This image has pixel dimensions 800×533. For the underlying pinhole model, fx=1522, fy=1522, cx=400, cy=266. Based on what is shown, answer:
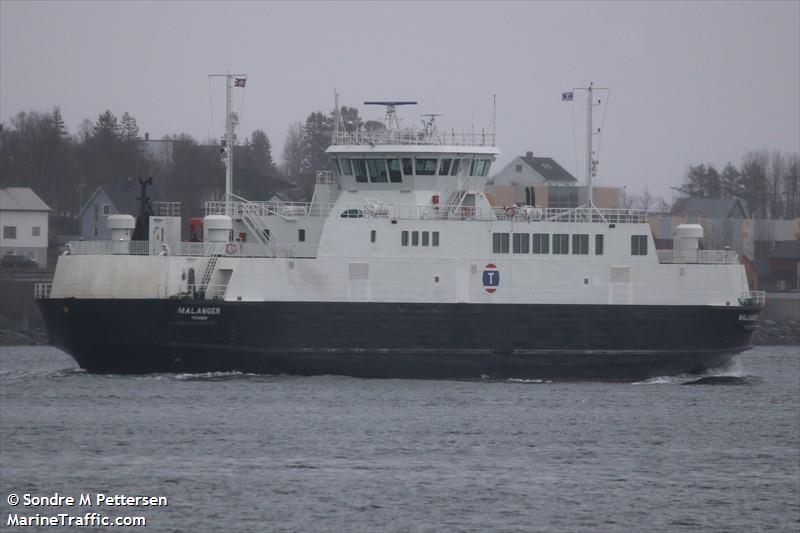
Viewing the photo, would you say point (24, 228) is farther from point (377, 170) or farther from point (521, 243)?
point (521, 243)

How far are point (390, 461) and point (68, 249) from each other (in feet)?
47.7

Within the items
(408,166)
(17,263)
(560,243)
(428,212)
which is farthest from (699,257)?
(17,263)

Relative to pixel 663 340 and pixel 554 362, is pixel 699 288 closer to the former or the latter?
pixel 663 340

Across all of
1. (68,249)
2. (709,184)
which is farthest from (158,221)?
(709,184)

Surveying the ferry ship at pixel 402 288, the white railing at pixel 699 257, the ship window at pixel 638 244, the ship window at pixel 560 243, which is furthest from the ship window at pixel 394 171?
the white railing at pixel 699 257

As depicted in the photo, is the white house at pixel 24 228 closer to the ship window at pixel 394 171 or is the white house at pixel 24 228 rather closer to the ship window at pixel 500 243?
the ship window at pixel 394 171

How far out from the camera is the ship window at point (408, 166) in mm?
39062

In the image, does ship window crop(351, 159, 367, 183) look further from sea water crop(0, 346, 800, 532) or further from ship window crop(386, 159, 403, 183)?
sea water crop(0, 346, 800, 532)

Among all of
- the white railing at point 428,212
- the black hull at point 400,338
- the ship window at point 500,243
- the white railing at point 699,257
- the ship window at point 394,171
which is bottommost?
the black hull at point 400,338

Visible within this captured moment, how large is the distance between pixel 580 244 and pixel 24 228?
38694 millimetres

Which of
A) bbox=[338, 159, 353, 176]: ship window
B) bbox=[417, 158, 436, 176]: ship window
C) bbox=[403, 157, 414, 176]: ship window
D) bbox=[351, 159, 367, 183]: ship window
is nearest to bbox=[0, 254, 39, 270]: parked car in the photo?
bbox=[338, 159, 353, 176]: ship window

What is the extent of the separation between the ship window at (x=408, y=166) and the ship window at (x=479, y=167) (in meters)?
1.69

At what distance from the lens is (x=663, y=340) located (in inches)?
1528

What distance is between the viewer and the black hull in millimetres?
36375
